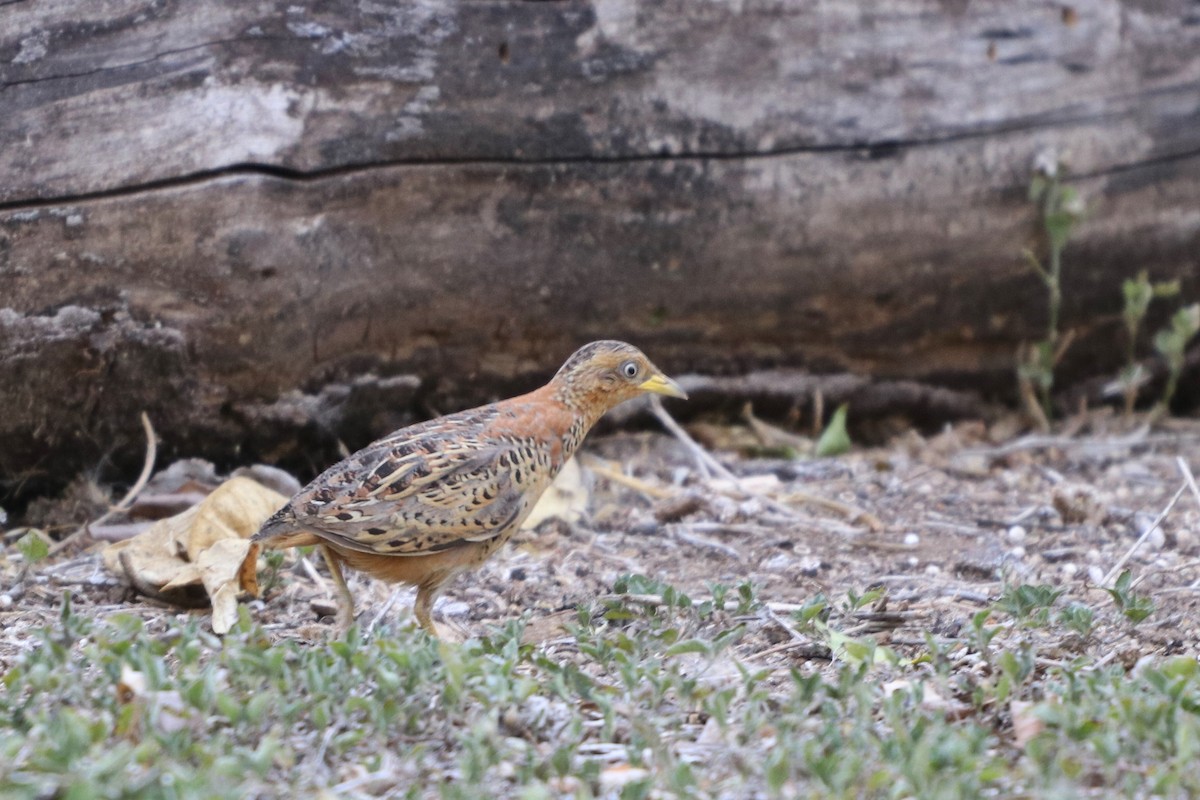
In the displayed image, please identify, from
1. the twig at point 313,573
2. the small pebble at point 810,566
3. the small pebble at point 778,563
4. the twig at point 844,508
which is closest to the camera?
the twig at point 313,573

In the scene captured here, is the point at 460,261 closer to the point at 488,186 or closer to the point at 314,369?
the point at 488,186

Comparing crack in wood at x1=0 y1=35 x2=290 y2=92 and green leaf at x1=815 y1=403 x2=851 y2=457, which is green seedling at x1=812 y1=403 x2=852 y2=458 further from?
crack in wood at x1=0 y1=35 x2=290 y2=92

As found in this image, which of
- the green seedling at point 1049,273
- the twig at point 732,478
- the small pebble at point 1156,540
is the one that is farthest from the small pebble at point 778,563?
the green seedling at point 1049,273

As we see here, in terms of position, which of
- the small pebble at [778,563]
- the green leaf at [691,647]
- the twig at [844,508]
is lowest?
the twig at [844,508]

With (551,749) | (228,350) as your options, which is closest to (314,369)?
(228,350)

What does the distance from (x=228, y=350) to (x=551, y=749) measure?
9.03 feet

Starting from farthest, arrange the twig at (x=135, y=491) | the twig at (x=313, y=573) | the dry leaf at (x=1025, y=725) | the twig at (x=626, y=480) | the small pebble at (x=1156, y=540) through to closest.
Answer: the twig at (x=626, y=480)
the small pebble at (x=1156, y=540)
the twig at (x=135, y=491)
the twig at (x=313, y=573)
the dry leaf at (x=1025, y=725)

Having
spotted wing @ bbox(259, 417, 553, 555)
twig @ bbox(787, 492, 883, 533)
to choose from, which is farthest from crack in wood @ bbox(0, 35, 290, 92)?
twig @ bbox(787, 492, 883, 533)

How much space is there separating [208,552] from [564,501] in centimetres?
173

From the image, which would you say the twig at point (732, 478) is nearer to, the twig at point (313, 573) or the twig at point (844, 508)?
the twig at point (844, 508)

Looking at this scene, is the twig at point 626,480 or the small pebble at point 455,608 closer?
the small pebble at point 455,608

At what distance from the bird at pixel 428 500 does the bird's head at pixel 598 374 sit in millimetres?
156

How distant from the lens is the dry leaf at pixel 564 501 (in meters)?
5.75

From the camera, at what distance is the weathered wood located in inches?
203
